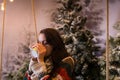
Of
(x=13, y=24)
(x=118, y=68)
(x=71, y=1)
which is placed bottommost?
(x=118, y=68)

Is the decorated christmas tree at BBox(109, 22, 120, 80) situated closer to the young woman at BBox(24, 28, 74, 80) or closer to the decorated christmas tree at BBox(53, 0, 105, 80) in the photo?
the decorated christmas tree at BBox(53, 0, 105, 80)

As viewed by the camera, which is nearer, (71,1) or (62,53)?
(62,53)

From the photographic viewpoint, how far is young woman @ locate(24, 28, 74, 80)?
1007 mm

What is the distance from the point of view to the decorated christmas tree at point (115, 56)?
1.38 metres

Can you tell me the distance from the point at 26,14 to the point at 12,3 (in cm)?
12

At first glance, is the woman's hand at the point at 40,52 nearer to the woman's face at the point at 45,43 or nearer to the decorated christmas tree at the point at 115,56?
the woman's face at the point at 45,43

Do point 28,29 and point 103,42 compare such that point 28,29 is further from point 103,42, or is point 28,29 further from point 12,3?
point 103,42

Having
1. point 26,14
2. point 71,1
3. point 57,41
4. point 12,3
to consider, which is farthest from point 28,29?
point 57,41

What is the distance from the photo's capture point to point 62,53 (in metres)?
1.06

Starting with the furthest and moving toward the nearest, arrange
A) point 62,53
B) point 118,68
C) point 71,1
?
point 71,1 < point 118,68 < point 62,53

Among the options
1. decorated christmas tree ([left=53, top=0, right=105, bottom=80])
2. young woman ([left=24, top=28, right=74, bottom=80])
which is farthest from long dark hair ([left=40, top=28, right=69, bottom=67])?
decorated christmas tree ([left=53, top=0, right=105, bottom=80])

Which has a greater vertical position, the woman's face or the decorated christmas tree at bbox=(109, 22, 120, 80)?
the woman's face

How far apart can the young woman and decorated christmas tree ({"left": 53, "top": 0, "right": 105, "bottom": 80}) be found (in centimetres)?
38

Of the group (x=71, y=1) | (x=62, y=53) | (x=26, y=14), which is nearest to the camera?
(x=62, y=53)
